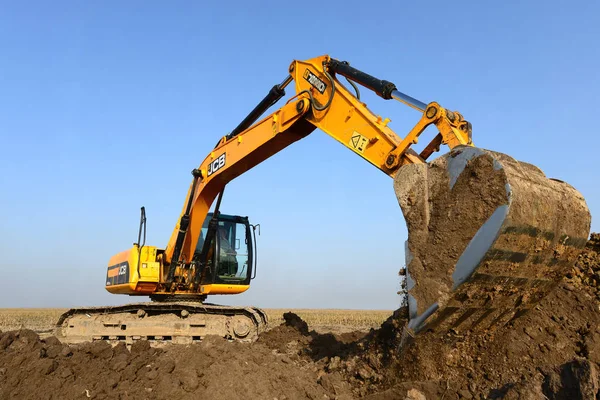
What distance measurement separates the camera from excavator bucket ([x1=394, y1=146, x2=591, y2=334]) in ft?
16.1

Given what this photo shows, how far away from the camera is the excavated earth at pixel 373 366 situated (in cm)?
520

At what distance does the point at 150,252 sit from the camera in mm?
11219

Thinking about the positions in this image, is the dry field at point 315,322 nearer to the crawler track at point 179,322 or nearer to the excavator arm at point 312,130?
the crawler track at point 179,322

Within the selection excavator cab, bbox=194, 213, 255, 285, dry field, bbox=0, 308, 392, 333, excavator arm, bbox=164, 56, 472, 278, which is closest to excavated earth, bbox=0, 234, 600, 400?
excavator arm, bbox=164, 56, 472, 278

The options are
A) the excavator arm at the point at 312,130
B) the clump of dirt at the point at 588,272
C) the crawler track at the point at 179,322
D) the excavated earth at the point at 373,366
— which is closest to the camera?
the excavated earth at the point at 373,366

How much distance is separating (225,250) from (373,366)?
571cm

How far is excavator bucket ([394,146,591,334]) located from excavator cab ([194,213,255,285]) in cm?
608

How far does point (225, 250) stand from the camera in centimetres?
1119

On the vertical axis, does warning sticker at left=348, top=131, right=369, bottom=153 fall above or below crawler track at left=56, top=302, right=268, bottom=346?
above

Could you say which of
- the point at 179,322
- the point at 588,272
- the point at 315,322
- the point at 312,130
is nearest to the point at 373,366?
the point at 588,272

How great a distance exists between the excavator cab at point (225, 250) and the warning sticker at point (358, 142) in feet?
16.1

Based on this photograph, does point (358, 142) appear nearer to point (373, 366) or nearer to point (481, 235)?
point (481, 235)

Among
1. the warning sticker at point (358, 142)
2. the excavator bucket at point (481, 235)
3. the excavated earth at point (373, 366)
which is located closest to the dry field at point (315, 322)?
the excavated earth at point (373, 366)

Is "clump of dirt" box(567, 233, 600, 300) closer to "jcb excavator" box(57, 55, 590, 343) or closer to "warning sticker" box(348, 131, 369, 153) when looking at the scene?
"jcb excavator" box(57, 55, 590, 343)
